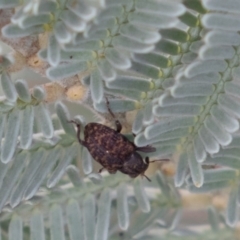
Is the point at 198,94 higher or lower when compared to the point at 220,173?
higher

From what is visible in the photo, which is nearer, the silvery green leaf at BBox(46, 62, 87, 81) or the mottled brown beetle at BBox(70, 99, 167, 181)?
the silvery green leaf at BBox(46, 62, 87, 81)

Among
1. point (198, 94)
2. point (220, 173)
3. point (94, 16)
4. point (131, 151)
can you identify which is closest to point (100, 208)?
point (131, 151)

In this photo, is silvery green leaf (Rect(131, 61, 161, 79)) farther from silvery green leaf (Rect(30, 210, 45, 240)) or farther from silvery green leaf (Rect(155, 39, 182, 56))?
silvery green leaf (Rect(30, 210, 45, 240))

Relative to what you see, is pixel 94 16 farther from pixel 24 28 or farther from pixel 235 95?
pixel 235 95

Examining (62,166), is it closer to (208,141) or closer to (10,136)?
(10,136)

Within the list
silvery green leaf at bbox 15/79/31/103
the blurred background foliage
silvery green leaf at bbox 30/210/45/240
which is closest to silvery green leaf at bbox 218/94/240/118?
the blurred background foliage

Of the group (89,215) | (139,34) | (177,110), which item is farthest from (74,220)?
(139,34)
